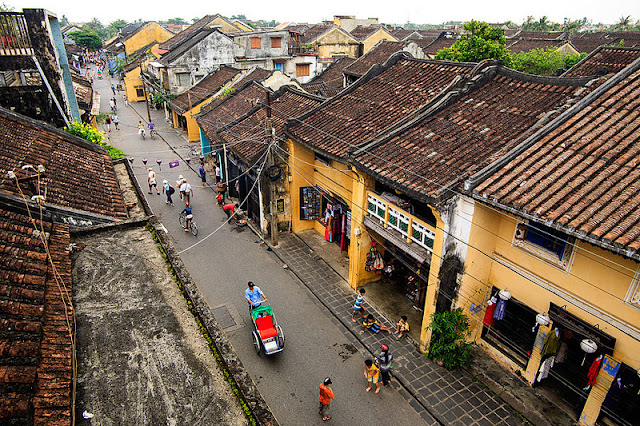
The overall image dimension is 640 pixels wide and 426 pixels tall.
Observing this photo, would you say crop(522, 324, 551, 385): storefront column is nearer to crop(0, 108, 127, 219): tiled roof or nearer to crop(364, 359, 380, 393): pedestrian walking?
crop(364, 359, 380, 393): pedestrian walking

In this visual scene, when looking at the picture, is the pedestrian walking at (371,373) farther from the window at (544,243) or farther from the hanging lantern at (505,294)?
the window at (544,243)

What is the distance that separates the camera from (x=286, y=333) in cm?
1453

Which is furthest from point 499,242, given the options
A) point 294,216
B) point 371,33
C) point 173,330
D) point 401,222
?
point 371,33

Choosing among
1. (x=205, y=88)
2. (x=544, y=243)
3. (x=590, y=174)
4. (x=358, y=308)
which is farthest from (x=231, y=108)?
(x=590, y=174)

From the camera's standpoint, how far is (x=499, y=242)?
38.7 ft

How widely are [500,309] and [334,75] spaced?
34864 millimetres

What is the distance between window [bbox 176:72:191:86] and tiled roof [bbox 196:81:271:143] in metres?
13.1

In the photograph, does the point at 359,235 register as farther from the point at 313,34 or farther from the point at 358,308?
the point at 313,34

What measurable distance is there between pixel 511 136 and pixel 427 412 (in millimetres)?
8474

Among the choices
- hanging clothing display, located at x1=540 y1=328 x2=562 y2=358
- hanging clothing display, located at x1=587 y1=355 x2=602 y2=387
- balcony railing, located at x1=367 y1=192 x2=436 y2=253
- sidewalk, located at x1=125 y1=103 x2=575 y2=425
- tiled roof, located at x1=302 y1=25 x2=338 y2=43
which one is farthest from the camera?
tiled roof, located at x1=302 y1=25 x2=338 y2=43

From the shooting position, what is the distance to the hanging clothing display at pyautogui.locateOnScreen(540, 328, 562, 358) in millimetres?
10477

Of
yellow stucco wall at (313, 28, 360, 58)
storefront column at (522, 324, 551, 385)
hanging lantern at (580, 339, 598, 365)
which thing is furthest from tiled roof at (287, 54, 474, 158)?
yellow stucco wall at (313, 28, 360, 58)

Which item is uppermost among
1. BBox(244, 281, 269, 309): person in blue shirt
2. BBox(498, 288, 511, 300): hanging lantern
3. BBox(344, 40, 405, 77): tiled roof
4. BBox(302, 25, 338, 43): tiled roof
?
BBox(302, 25, 338, 43): tiled roof

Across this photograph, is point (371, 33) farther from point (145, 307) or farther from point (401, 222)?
point (145, 307)
